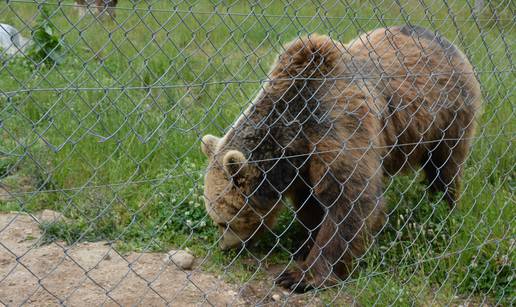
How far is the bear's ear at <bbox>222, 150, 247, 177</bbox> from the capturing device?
343 centimetres

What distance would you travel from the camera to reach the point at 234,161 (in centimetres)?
346

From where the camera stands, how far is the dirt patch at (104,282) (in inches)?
129

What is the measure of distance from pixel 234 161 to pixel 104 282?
38.4 inches

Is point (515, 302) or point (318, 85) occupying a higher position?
point (318, 85)

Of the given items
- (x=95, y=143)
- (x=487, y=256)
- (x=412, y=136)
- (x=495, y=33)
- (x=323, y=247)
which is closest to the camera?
(x=323, y=247)

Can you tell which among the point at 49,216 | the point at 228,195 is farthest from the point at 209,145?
the point at 49,216

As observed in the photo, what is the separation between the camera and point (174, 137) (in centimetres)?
469

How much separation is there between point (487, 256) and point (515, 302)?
0.30m

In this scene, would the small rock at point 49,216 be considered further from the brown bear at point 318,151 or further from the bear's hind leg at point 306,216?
the bear's hind leg at point 306,216

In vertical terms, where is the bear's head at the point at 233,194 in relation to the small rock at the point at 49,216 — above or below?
below

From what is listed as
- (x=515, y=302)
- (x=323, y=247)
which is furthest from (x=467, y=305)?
(x=323, y=247)

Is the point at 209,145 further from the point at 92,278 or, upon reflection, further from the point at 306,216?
the point at 92,278

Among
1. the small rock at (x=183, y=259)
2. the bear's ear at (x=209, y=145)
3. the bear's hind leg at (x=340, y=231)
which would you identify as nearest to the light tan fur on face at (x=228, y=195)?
the bear's ear at (x=209, y=145)

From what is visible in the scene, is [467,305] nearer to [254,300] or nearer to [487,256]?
[487,256]
